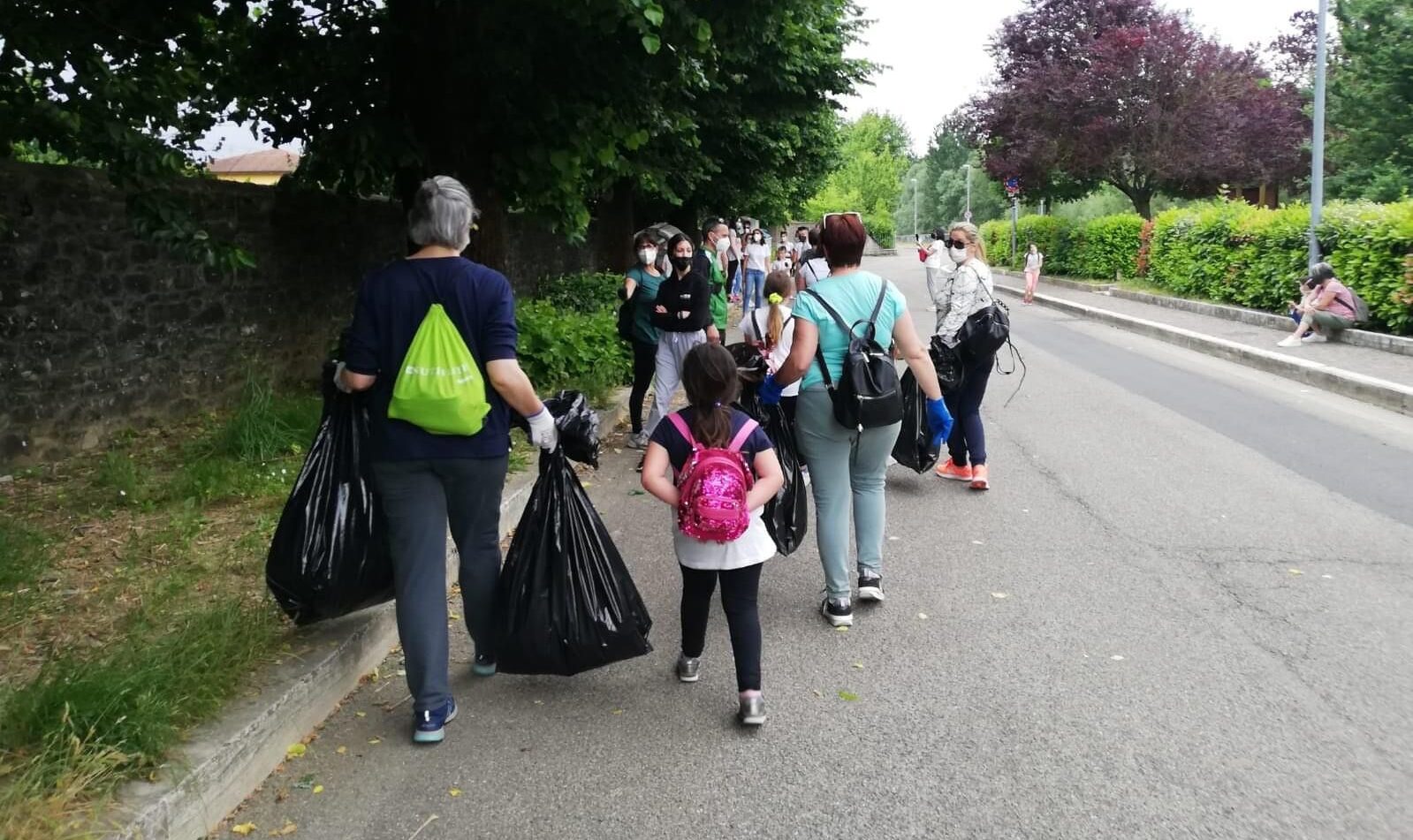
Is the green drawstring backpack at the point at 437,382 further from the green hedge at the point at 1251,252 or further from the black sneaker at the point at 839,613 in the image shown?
the green hedge at the point at 1251,252

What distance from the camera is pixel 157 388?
873cm

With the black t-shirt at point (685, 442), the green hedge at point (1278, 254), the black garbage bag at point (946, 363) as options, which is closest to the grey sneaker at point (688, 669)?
the black t-shirt at point (685, 442)

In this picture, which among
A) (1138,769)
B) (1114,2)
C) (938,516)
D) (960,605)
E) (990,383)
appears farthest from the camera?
(1114,2)

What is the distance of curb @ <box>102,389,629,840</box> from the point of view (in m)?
3.07

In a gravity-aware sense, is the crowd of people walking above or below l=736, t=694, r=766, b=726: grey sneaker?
above

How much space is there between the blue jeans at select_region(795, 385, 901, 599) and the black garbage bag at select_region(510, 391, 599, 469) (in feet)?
3.85

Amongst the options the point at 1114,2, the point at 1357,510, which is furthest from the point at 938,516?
the point at 1114,2

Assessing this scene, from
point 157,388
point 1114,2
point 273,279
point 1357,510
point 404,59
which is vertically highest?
point 1114,2

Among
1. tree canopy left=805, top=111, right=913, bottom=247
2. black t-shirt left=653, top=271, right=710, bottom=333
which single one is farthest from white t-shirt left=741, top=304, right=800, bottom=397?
tree canopy left=805, top=111, right=913, bottom=247

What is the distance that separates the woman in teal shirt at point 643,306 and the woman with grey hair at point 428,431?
4975mm

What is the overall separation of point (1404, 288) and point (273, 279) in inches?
515

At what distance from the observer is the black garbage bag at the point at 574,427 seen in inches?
161

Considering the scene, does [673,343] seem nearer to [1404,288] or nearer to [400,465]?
[400,465]

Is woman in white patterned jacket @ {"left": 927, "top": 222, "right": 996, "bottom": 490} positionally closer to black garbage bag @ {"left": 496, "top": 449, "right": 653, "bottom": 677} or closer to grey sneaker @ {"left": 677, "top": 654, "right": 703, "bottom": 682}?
grey sneaker @ {"left": 677, "top": 654, "right": 703, "bottom": 682}
